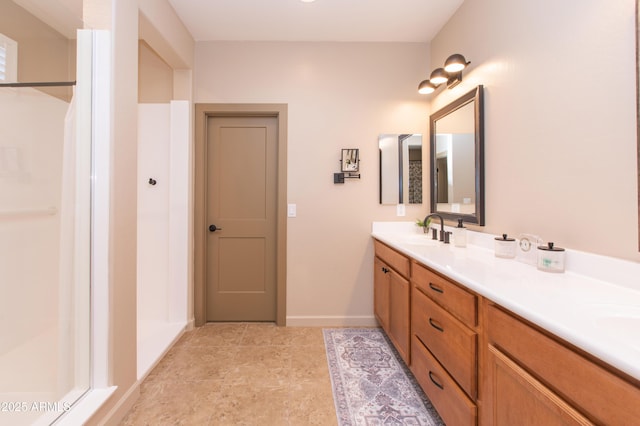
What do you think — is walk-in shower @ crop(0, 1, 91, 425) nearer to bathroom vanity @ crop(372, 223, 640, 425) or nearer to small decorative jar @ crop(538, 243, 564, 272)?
bathroom vanity @ crop(372, 223, 640, 425)

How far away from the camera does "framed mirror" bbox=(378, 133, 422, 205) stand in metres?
2.64

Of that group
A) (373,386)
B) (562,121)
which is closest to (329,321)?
(373,386)

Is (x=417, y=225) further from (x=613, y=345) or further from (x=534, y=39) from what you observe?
(x=613, y=345)

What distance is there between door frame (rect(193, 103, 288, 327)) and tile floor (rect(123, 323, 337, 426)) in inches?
12.6

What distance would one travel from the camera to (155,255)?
2.65 m

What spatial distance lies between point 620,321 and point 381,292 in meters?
1.65

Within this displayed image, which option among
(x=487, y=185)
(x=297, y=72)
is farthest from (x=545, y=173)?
(x=297, y=72)

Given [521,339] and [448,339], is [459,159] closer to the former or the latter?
[448,339]

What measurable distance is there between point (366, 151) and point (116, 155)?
6.49 ft

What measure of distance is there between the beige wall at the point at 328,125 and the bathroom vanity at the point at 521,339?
972mm

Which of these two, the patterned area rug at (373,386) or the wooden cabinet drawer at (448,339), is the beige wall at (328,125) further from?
the wooden cabinet drawer at (448,339)

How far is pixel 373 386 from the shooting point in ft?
5.83

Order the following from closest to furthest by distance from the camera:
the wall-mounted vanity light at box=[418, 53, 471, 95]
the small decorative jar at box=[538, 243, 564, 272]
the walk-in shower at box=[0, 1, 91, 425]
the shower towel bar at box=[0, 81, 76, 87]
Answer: the small decorative jar at box=[538, 243, 564, 272] → the walk-in shower at box=[0, 1, 91, 425] → the shower towel bar at box=[0, 81, 76, 87] → the wall-mounted vanity light at box=[418, 53, 471, 95]

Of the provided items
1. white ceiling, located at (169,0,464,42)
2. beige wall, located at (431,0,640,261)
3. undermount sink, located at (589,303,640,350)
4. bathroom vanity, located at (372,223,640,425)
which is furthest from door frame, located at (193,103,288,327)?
undermount sink, located at (589,303,640,350)
